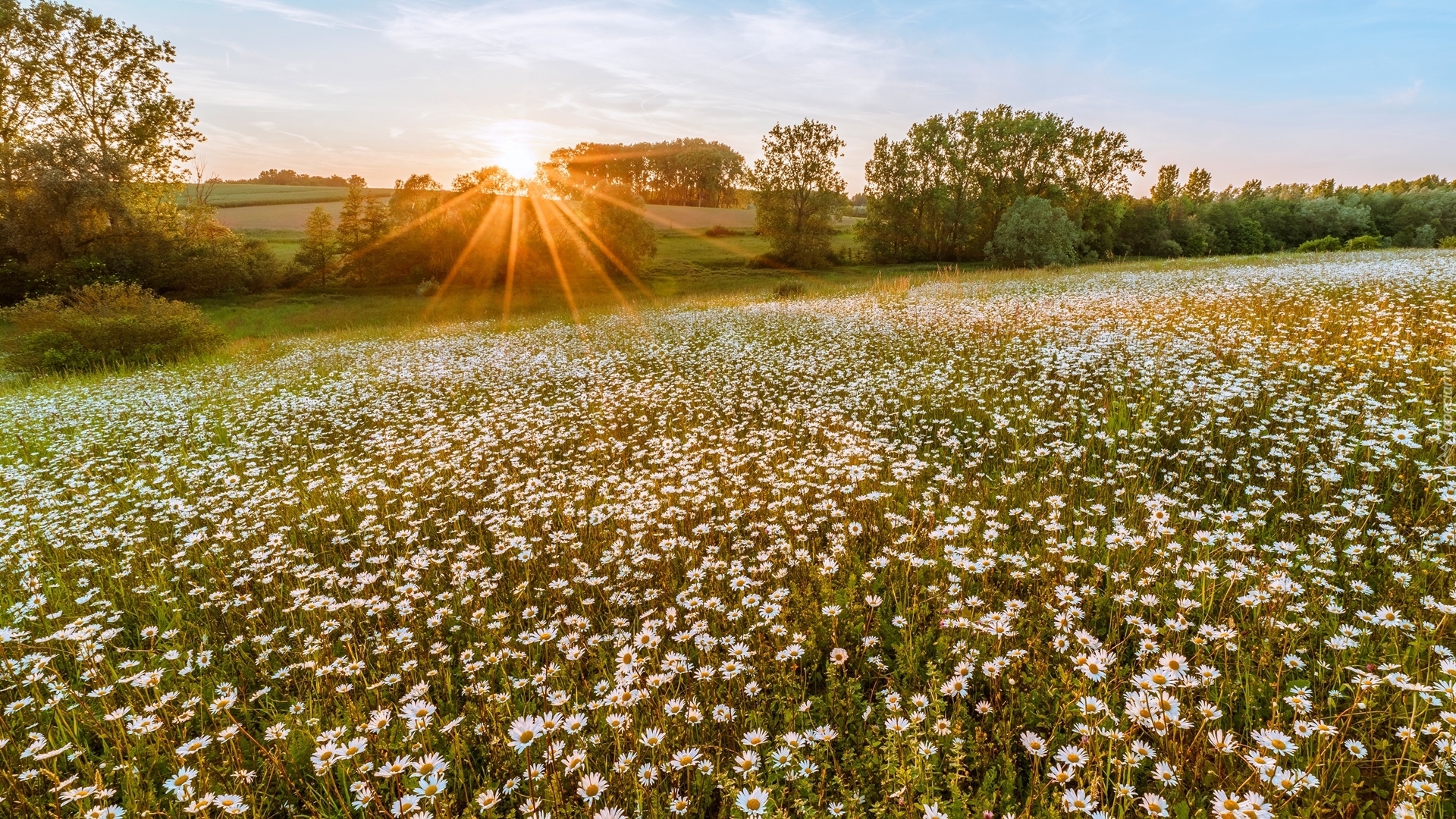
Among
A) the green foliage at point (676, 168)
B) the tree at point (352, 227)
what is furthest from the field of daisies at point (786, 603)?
the green foliage at point (676, 168)

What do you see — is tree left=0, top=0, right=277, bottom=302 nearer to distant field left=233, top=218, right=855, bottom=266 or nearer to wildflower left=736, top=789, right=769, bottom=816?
distant field left=233, top=218, right=855, bottom=266

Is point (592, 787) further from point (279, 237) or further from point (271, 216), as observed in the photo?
point (271, 216)

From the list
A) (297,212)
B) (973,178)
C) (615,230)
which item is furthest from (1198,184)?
(297,212)

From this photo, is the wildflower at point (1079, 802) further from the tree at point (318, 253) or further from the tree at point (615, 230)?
the tree at point (318, 253)

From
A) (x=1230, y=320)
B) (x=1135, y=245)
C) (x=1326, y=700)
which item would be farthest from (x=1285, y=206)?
(x=1326, y=700)

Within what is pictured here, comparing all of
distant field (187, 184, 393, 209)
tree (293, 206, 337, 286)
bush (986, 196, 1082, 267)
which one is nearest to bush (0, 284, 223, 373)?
tree (293, 206, 337, 286)

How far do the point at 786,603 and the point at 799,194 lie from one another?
67.2 metres

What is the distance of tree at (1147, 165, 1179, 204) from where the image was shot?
84.6 metres

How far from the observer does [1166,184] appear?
283 ft

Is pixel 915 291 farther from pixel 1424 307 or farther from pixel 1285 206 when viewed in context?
pixel 1285 206

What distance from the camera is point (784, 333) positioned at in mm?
15203

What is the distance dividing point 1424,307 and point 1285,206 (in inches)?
4052

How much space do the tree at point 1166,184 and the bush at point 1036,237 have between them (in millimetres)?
45786

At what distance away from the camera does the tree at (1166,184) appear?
84.6 m
